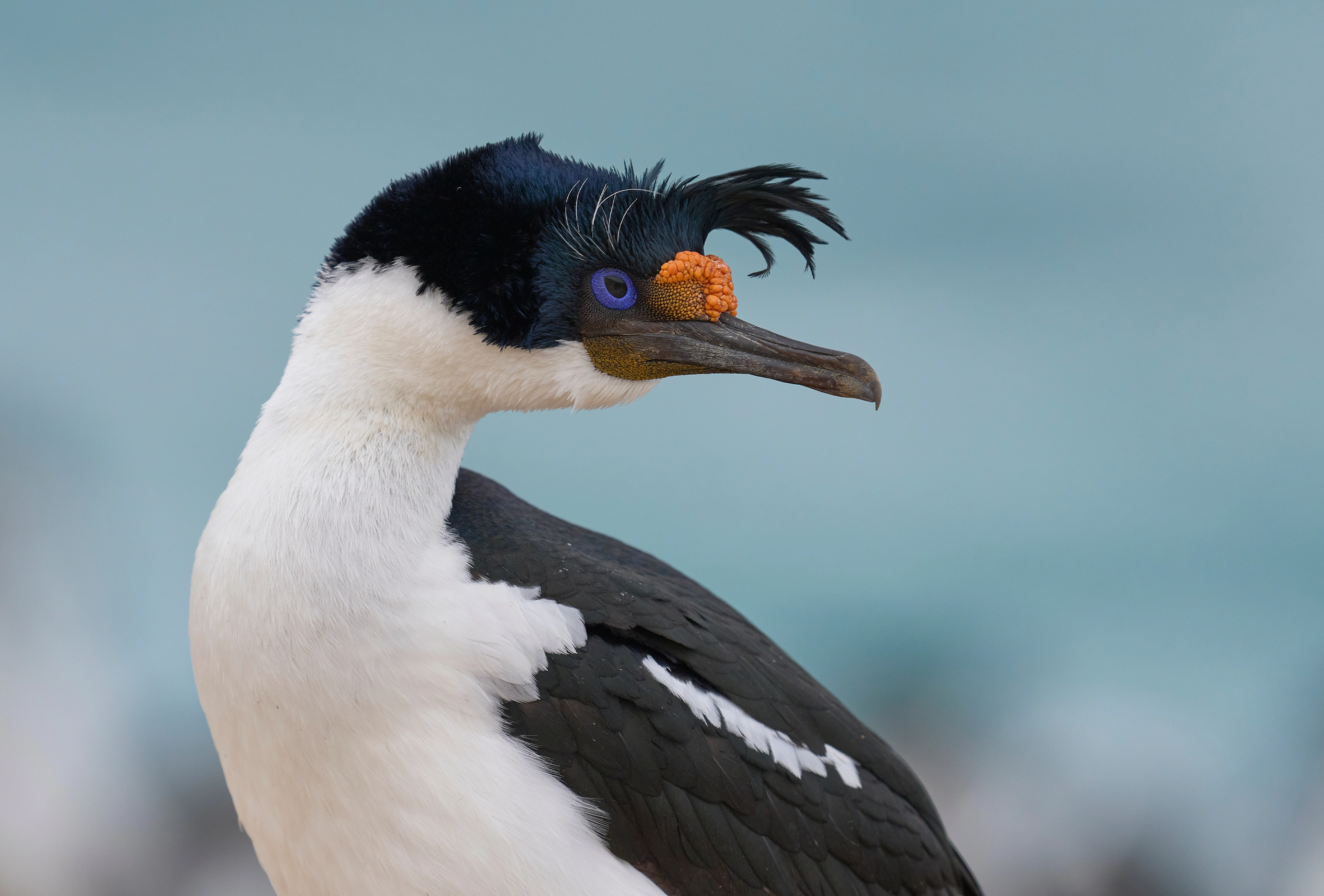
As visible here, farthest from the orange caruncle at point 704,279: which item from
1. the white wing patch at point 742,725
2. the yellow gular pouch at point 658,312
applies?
the white wing patch at point 742,725

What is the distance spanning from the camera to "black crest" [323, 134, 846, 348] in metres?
1.70

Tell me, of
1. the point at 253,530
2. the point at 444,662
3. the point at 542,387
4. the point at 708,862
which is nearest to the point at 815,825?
the point at 708,862

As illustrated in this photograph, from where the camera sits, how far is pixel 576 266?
1.76 metres

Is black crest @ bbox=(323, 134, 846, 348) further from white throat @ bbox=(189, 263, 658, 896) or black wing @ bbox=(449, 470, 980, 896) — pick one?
black wing @ bbox=(449, 470, 980, 896)

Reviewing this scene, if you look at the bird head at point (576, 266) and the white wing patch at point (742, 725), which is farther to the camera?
the white wing patch at point (742, 725)

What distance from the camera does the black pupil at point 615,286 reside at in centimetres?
179

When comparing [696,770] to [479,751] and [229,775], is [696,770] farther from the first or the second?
[229,775]

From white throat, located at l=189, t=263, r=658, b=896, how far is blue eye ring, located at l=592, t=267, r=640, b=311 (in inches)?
3.7

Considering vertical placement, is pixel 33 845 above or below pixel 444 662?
below

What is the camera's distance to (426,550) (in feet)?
5.76

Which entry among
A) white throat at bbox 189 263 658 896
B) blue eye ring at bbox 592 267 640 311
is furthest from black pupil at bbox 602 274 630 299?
white throat at bbox 189 263 658 896

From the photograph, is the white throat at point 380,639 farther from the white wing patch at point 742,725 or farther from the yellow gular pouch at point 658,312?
the white wing patch at point 742,725

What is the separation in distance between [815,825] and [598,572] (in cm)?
58

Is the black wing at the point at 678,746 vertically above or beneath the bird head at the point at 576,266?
beneath
